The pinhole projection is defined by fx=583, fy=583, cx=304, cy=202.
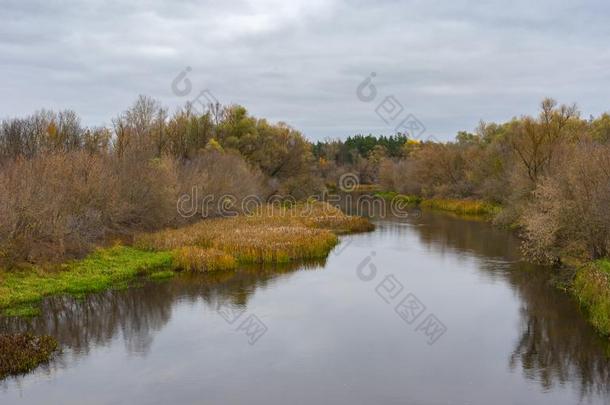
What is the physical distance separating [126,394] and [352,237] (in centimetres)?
2856

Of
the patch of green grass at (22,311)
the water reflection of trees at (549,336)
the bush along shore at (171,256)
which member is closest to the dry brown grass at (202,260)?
the bush along shore at (171,256)

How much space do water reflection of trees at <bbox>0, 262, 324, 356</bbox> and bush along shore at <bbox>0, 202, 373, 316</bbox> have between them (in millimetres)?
816

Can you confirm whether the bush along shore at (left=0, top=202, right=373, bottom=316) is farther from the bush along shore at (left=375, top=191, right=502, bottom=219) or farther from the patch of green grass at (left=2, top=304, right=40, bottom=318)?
the bush along shore at (left=375, top=191, right=502, bottom=219)

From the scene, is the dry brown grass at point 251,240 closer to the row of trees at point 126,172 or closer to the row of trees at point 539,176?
the row of trees at point 126,172

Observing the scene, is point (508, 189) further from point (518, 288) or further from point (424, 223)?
point (518, 288)

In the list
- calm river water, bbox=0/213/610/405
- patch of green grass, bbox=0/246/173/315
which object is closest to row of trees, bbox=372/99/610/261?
calm river water, bbox=0/213/610/405

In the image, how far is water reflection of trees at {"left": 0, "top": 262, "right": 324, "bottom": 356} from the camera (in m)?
18.5

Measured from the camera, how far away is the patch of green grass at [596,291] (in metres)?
18.7

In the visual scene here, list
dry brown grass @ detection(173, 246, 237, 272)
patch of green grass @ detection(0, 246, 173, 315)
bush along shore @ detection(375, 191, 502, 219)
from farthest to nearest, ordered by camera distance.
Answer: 1. bush along shore @ detection(375, 191, 502, 219)
2. dry brown grass @ detection(173, 246, 237, 272)
3. patch of green grass @ detection(0, 246, 173, 315)

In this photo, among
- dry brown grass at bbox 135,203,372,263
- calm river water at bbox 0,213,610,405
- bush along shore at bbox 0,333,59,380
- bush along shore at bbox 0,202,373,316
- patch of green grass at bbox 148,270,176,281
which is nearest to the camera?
calm river water at bbox 0,213,610,405

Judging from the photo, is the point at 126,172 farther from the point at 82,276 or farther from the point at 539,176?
the point at 539,176

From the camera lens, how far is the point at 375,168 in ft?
376

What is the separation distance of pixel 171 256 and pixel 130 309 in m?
7.72

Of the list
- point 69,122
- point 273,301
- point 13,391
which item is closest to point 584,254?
point 273,301
